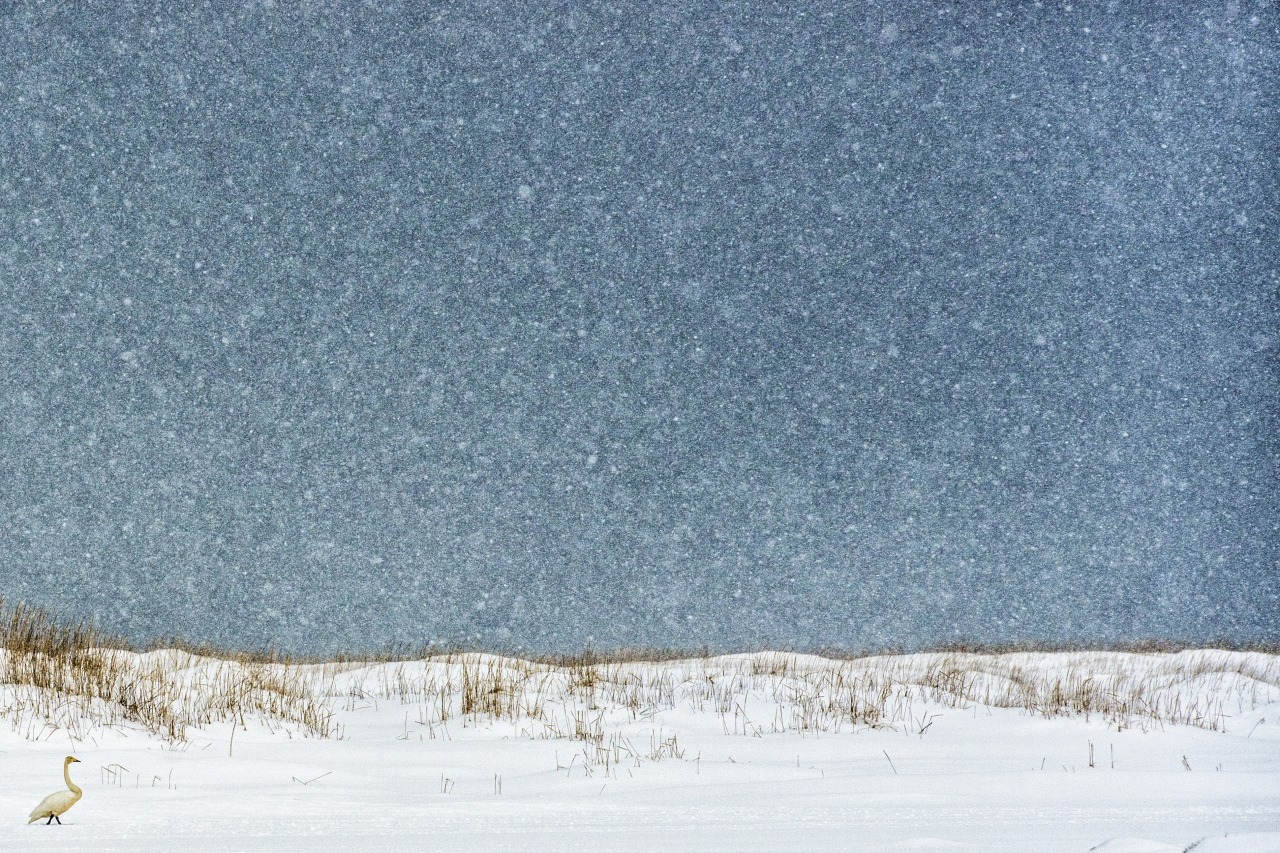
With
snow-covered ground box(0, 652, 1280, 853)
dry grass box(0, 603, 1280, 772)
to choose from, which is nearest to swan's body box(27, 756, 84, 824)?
snow-covered ground box(0, 652, 1280, 853)

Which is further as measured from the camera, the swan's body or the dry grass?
the dry grass

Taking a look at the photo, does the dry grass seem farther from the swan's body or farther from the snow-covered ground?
the swan's body

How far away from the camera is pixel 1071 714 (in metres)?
7.43

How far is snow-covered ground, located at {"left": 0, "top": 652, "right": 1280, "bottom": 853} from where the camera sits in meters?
3.44

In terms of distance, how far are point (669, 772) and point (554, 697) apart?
3.18 metres

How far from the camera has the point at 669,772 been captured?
5195 millimetres

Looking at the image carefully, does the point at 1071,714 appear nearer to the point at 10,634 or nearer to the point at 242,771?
the point at 242,771

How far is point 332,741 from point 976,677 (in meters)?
7.43

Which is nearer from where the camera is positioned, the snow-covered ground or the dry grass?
the snow-covered ground

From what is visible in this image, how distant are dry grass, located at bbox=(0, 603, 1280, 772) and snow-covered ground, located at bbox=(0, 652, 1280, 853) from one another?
5cm

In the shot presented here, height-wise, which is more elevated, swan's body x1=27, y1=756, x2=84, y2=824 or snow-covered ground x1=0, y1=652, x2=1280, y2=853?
swan's body x1=27, y1=756, x2=84, y2=824

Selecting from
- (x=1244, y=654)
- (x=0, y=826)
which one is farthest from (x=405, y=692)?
(x=1244, y=654)

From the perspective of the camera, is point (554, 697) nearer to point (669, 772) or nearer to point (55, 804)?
point (669, 772)

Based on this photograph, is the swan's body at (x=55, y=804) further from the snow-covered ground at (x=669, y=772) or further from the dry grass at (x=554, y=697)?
the dry grass at (x=554, y=697)
